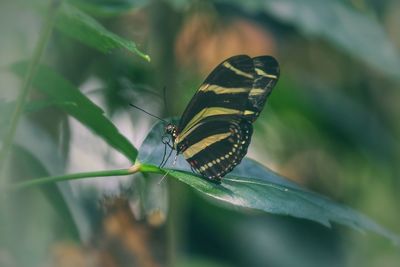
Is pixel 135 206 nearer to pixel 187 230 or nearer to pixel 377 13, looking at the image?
pixel 187 230

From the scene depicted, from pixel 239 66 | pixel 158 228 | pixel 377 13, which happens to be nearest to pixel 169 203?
pixel 158 228

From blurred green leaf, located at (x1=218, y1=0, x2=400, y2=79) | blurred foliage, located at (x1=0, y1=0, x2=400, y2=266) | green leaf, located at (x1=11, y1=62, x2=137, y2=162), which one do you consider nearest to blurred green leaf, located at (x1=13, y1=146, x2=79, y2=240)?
blurred foliage, located at (x1=0, y1=0, x2=400, y2=266)

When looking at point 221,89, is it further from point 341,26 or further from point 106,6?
point 341,26

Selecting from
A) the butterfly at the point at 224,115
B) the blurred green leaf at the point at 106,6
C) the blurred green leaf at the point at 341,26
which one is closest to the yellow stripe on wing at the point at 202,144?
the butterfly at the point at 224,115

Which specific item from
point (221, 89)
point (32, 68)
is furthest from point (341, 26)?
point (32, 68)

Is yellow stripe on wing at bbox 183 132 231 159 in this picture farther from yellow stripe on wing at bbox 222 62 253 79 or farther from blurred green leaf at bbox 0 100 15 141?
blurred green leaf at bbox 0 100 15 141
